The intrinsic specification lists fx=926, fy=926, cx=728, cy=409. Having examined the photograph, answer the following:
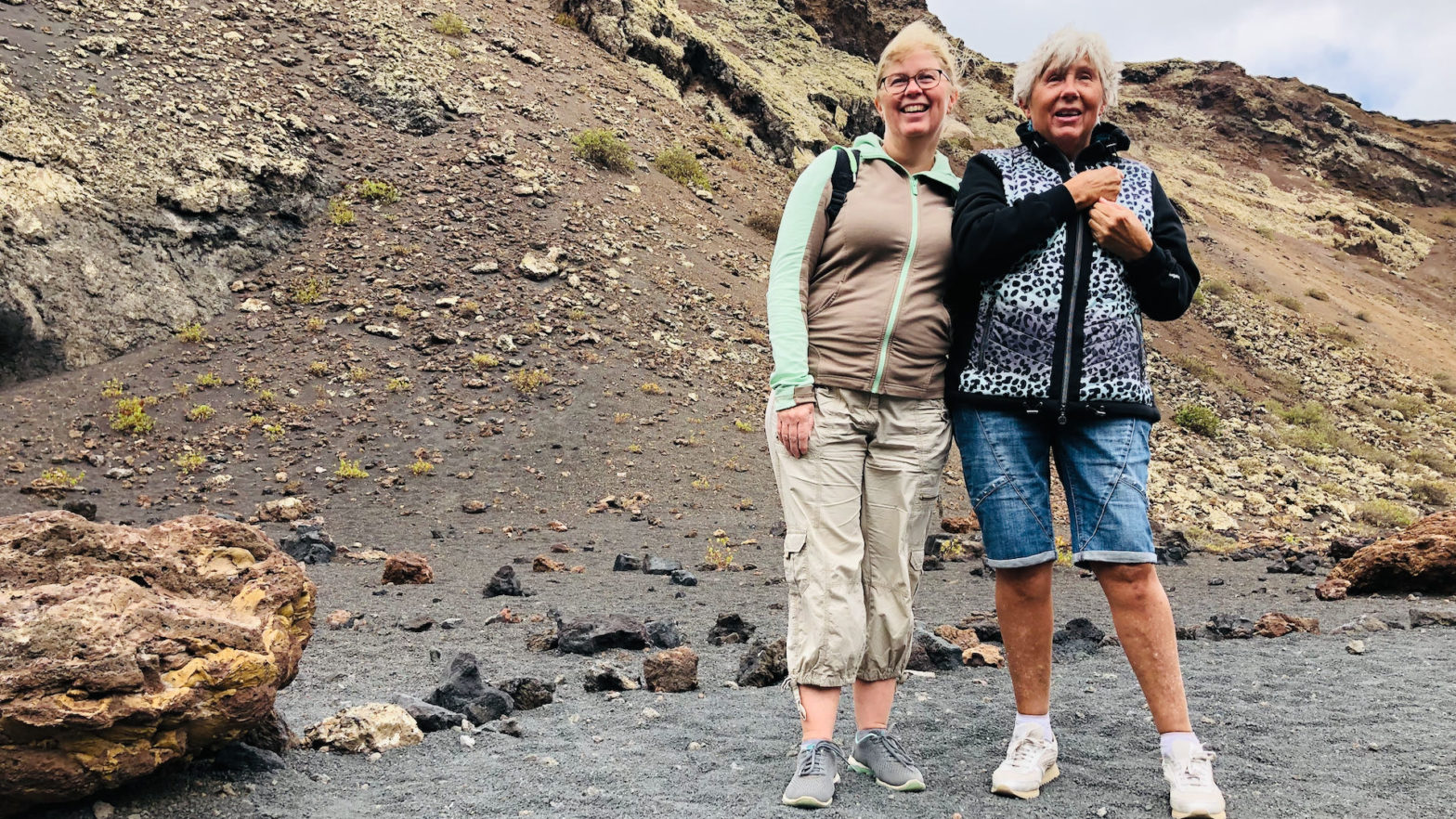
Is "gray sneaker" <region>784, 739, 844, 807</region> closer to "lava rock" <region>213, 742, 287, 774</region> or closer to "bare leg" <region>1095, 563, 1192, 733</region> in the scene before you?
"bare leg" <region>1095, 563, 1192, 733</region>

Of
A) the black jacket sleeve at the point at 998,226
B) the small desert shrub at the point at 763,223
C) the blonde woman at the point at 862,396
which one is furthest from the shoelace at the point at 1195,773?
the small desert shrub at the point at 763,223

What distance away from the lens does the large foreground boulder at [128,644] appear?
2.28 meters

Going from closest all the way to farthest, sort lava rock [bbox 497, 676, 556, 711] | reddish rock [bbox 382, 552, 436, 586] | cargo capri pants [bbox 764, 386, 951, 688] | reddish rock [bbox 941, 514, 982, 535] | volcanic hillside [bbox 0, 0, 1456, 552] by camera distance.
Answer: cargo capri pants [bbox 764, 386, 951, 688], lava rock [bbox 497, 676, 556, 711], reddish rock [bbox 382, 552, 436, 586], reddish rock [bbox 941, 514, 982, 535], volcanic hillside [bbox 0, 0, 1456, 552]

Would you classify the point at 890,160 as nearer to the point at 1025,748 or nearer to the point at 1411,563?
the point at 1025,748

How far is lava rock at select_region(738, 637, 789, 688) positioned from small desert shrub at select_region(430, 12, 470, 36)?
2015 centimetres

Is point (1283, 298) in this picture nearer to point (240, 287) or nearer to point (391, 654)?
point (240, 287)

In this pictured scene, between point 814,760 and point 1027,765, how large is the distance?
2.08 ft

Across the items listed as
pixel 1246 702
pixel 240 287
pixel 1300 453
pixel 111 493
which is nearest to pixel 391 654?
pixel 1246 702

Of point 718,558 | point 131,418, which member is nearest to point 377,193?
point 131,418

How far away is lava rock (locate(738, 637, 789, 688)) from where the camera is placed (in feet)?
13.9

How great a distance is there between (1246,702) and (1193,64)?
68.4 meters

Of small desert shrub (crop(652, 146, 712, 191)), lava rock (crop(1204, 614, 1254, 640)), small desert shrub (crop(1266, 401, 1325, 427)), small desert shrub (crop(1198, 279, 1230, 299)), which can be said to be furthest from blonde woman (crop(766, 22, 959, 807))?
small desert shrub (crop(1198, 279, 1230, 299))

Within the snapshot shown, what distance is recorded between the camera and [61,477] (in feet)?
34.5

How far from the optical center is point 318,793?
273 centimetres
